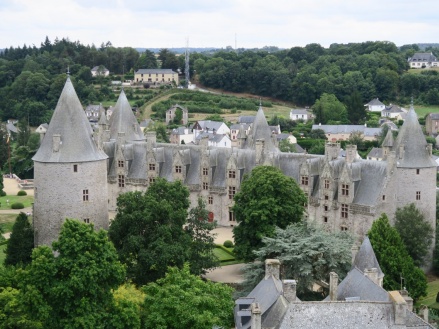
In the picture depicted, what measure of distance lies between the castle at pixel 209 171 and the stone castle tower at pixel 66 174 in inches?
3.0

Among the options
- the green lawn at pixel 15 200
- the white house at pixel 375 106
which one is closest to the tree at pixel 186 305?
the green lawn at pixel 15 200

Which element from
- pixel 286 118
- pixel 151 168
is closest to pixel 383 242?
pixel 151 168

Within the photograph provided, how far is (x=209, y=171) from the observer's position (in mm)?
74688

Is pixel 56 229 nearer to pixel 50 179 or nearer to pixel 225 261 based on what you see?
pixel 50 179

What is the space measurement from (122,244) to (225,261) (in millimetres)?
15130

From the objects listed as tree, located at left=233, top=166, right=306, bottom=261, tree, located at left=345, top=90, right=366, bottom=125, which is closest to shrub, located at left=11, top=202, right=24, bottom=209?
tree, located at left=233, top=166, right=306, bottom=261

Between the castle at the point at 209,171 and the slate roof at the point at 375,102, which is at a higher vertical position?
the slate roof at the point at 375,102

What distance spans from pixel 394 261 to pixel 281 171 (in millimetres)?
17129

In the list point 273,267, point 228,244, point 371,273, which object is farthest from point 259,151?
point 273,267

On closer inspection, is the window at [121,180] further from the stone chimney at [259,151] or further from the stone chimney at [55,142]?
the stone chimney at [55,142]

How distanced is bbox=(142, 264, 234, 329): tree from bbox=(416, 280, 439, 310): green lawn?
2023 centimetres

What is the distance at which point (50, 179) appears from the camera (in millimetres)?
54094

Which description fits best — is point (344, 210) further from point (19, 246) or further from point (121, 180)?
point (19, 246)

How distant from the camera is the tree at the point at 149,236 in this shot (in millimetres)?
48688
